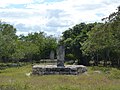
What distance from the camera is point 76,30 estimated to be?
8625 centimetres

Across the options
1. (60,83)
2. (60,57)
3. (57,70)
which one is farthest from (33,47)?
(60,83)

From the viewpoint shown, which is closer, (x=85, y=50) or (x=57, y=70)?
(x=57, y=70)

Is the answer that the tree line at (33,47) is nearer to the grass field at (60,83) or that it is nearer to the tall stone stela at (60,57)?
the tall stone stela at (60,57)

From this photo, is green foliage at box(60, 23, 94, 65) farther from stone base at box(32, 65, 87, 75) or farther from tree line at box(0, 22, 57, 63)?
stone base at box(32, 65, 87, 75)

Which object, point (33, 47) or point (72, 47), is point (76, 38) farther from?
point (33, 47)

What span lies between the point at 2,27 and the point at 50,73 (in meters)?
32.0

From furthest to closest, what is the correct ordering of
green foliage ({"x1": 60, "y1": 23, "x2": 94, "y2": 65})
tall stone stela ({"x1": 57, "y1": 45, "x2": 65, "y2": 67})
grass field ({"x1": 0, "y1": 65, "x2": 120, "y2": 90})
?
green foliage ({"x1": 60, "y1": 23, "x2": 94, "y2": 65}), tall stone stela ({"x1": 57, "y1": 45, "x2": 65, "y2": 67}), grass field ({"x1": 0, "y1": 65, "x2": 120, "y2": 90})

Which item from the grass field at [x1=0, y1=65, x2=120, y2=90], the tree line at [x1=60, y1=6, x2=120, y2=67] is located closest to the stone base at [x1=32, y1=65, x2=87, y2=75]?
the grass field at [x1=0, y1=65, x2=120, y2=90]

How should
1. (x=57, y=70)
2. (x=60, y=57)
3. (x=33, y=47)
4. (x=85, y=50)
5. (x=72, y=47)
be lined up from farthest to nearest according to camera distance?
(x=33, y=47) → (x=72, y=47) → (x=85, y=50) → (x=60, y=57) → (x=57, y=70)

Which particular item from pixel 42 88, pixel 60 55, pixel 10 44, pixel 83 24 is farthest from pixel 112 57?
pixel 42 88

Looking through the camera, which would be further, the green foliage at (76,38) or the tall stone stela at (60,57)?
the green foliage at (76,38)

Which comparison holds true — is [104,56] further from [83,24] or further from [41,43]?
[41,43]

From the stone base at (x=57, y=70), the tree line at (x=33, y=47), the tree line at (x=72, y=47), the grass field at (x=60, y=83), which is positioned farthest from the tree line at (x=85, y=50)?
the grass field at (x=60, y=83)

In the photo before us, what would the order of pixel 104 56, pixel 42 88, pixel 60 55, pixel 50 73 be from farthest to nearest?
pixel 104 56
pixel 60 55
pixel 50 73
pixel 42 88
